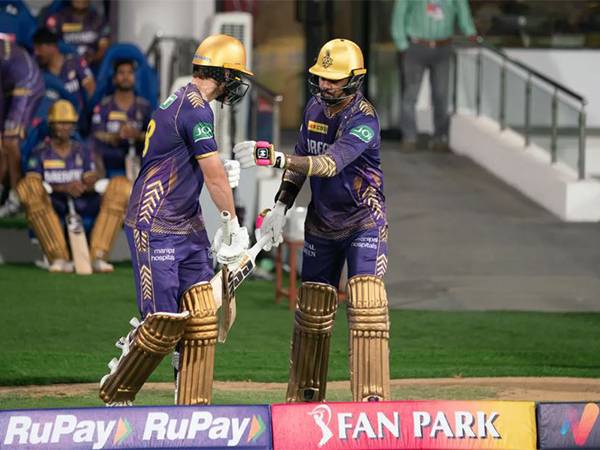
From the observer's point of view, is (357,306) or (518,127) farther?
(518,127)

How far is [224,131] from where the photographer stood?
56.0 ft

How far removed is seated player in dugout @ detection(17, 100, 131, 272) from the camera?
52.3 ft

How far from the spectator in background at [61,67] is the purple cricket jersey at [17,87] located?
2.22 feet

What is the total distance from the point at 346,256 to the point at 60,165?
686cm

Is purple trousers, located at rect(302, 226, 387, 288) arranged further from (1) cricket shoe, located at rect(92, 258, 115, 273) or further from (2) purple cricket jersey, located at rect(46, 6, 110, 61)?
(2) purple cricket jersey, located at rect(46, 6, 110, 61)

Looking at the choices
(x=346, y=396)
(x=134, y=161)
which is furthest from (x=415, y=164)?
(x=346, y=396)

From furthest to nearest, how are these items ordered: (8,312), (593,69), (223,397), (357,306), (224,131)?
(593,69) < (224,131) < (8,312) < (223,397) < (357,306)

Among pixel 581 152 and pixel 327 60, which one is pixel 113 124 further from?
pixel 327 60

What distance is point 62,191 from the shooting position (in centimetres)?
1609

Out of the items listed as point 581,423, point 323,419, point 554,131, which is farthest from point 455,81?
point 323,419

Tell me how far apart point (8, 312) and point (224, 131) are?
3.90 m

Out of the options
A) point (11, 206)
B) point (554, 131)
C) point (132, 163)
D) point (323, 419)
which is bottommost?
point (11, 206)

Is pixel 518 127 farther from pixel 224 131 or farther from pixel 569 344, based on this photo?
pixel 569 344

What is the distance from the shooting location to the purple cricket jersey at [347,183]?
9.55 metres
